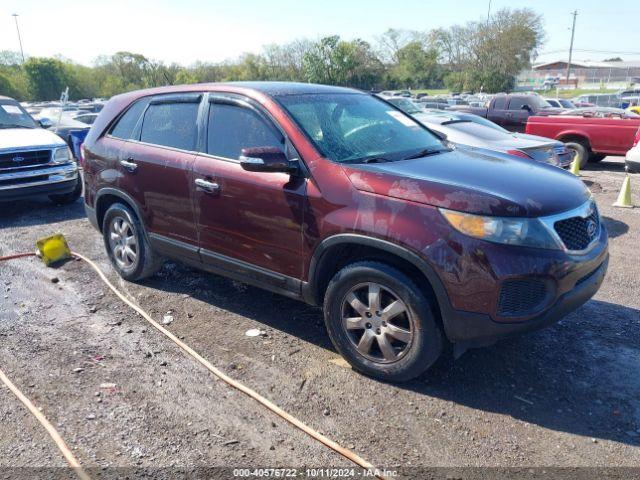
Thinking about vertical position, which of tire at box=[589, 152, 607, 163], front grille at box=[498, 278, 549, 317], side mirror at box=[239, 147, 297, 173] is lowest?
tire at box=[589, 152, 607, 163]

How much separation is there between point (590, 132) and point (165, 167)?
10639mm

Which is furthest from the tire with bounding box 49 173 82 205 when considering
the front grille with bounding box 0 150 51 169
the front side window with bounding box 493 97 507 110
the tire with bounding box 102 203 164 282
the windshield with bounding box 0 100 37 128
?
the front side window with bounding box 493 97 507 110

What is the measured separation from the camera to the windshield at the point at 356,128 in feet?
12.2

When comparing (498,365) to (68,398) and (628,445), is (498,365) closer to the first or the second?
(628,445)

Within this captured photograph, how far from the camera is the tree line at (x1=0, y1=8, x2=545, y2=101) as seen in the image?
182 feet

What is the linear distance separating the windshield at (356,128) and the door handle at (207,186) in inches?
31.3

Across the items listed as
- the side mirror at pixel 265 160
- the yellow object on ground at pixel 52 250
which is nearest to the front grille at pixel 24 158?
the yellow object on ground at pixel 52 250

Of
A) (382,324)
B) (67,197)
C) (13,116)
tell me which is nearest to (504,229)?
(382,324)

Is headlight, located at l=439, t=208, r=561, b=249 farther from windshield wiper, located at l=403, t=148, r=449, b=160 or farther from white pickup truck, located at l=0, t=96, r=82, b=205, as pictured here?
white pickup truck, located at l=0, t=96, r=82, b=205

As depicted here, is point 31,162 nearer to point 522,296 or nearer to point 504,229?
point 504,229

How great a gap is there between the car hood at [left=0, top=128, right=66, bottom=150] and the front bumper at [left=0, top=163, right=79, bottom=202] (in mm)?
376

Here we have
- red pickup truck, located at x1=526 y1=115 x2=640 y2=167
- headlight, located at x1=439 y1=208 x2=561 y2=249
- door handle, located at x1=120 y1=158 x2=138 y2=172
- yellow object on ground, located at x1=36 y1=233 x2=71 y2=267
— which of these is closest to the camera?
headlight, located at x1=439 y1=208 x2=561 y2=249

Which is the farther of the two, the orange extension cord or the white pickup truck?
the white pickup truck

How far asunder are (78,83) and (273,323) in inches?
2555
